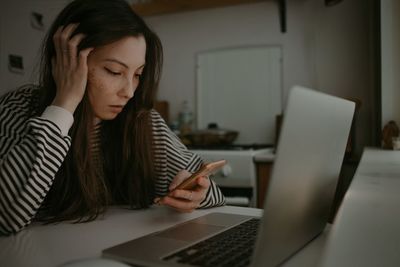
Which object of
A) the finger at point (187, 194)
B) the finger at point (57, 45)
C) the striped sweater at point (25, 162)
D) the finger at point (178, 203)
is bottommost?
the finger at point (178, 203)

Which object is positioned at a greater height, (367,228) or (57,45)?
(57,45)

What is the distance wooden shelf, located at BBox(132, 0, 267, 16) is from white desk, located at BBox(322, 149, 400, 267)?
1.80 metres

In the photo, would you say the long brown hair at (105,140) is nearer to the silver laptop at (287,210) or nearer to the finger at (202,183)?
the finger at (202,183)

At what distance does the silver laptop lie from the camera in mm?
382

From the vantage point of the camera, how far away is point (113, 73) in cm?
90

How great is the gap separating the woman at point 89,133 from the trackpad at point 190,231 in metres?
0.11

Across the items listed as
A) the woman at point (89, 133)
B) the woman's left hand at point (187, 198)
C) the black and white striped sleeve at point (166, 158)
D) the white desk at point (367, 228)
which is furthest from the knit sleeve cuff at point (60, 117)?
the white desk at point (367, 228)

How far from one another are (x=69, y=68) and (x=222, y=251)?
54 centimetres

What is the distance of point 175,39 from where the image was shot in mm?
2678

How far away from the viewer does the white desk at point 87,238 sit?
0.53 m

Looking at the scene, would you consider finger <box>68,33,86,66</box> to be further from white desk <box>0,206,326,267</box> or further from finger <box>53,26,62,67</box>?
white desk <box>0,206,326,267</box>

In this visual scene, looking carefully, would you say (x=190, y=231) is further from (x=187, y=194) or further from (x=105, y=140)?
(x=105, y=140)

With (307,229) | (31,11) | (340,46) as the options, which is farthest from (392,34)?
(31,11)

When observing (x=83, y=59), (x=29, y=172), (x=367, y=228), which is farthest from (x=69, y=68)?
(x=367, y=228)
